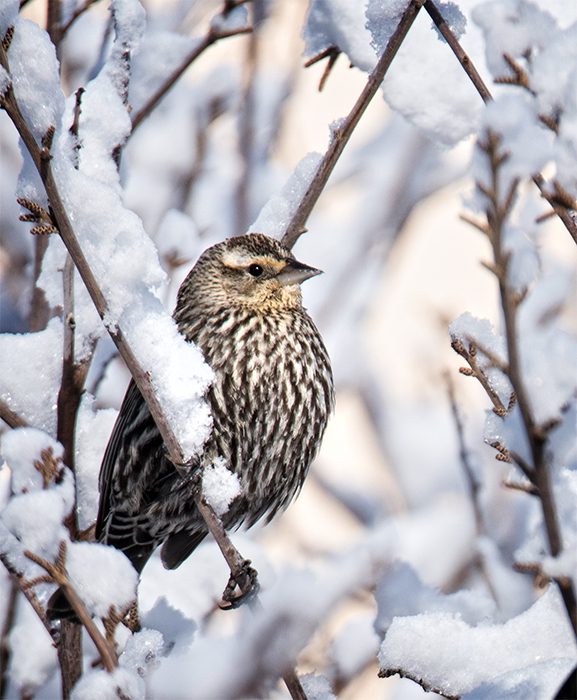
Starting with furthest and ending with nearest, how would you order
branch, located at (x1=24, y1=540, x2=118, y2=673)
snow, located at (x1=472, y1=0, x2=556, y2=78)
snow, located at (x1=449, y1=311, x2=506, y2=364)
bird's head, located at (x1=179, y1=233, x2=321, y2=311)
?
bird's head, located at (x1=179, y1=233, x2=321, y2=311) → snow, located at (x1=449, y1=311, x2=506, y2=364) → branch, located at (x1=24, y1=540, x2=118, y2=673) → snow, located at (x1=472, y1=0, x2=556, y2=78)

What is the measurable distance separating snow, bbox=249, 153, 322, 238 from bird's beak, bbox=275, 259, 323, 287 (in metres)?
0.21

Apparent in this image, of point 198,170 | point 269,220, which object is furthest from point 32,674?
point 198,170

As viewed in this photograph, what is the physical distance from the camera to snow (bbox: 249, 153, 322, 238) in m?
2.37

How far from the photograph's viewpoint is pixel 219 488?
1.98 m

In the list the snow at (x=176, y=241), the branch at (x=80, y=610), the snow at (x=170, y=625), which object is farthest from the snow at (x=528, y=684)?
the snow at (x=176, y=241)

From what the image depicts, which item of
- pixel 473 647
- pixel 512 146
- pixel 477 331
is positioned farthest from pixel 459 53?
pixel 473 647

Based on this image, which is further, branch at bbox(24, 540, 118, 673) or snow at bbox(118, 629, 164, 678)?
snow at bbox(118, 629, 164, 678)

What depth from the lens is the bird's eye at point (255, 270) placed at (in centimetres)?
293

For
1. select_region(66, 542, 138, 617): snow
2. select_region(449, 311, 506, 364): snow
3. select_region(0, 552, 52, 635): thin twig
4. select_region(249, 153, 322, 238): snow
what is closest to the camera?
select_region(66, 542, 138, 617): snow

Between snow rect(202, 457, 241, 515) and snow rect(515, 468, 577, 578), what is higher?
snow rect(515, 468, 577, 578)

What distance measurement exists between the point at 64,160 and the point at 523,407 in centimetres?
101

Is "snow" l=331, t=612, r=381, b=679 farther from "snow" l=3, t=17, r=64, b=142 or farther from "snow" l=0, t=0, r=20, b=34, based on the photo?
"snow" l=0, t=0, r=20, b=34

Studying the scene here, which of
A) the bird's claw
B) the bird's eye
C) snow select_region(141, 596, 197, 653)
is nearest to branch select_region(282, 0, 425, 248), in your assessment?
the bird's eye

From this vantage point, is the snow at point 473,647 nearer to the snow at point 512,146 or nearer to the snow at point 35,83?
the snow at point 512,146
